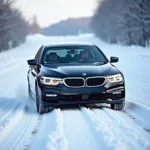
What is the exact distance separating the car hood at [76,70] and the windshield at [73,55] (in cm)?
59

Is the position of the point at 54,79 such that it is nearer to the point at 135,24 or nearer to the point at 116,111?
the point at 116,111

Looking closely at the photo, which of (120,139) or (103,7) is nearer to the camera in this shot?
(120,139)

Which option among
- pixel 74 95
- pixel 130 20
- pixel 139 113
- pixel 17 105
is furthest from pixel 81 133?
pixel 130 20

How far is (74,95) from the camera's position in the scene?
779cm

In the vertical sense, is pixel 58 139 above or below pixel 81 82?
below

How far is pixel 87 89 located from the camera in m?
7.77

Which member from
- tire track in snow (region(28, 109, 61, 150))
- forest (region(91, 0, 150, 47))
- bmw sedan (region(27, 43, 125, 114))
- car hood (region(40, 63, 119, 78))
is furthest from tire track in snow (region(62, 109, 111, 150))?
forest (region(91, 0, 150, 47))

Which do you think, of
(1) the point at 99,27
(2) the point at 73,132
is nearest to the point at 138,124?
(2) the point at 73,132

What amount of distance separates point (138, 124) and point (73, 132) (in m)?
1.23

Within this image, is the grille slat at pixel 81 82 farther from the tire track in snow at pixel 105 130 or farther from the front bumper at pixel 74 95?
the tire track in snow at pixel 105 130

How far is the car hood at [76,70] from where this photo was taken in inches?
309

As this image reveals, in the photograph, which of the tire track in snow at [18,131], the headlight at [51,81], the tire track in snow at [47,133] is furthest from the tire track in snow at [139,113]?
the tire track in snow at [18,131]

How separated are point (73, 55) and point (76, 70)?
1387 mm

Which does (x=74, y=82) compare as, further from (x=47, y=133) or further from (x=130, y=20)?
(x=130, y=20)
